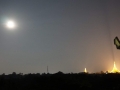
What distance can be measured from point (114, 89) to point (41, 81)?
1386 centimetres

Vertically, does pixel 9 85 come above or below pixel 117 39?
below

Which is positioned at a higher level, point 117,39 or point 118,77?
point 117,39

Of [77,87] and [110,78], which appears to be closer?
[77,87]

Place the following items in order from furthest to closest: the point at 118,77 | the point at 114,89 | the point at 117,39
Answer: the point at 117,39 < the point at 118,77 < the point at 114,89

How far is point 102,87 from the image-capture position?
4531cm

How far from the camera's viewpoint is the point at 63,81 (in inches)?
1903

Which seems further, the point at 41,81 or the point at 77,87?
the point at 41,81

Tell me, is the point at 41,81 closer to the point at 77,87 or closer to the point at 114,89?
the point at 77,87

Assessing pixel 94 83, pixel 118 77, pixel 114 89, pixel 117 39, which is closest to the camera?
pixel 114 89

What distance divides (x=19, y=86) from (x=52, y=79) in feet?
20.8

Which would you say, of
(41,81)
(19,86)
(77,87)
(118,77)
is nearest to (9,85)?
(19,86)

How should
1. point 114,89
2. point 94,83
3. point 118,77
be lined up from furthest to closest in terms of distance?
point 118,77
point 94,83
point 114,89

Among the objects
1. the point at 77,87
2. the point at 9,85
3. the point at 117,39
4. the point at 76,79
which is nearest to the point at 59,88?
the point at 77,87

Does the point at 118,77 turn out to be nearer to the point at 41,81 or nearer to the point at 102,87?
the point at 102,87
